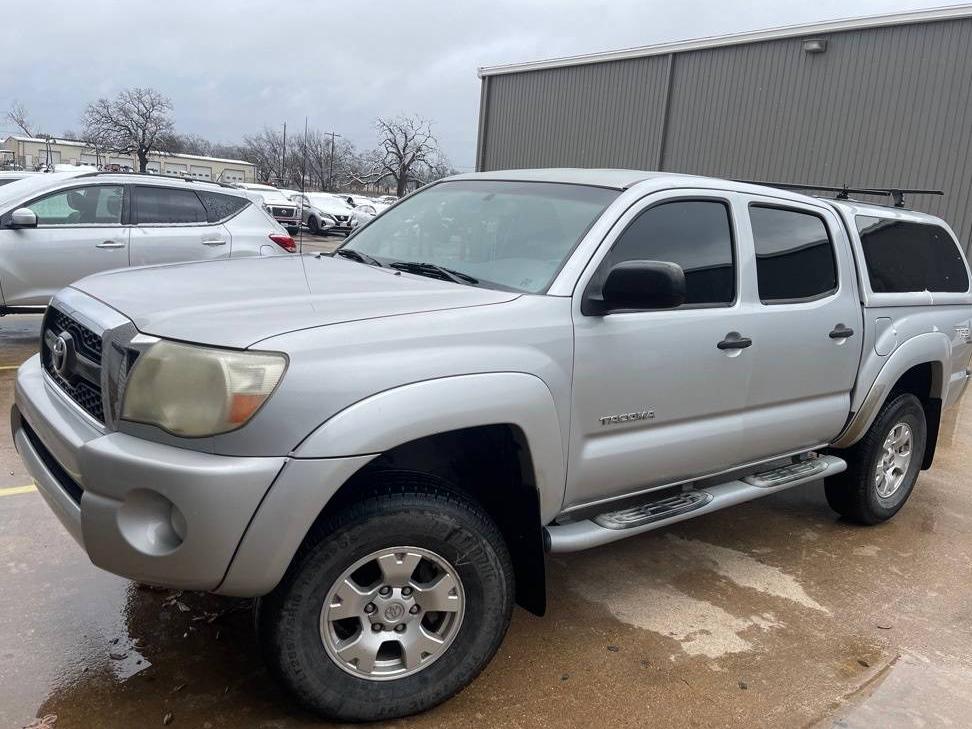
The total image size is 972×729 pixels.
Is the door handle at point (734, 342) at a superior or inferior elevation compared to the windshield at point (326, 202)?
inferior

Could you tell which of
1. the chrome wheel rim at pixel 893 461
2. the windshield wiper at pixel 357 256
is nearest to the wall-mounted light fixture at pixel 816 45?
the chrome wheel rim at pixel 893 461

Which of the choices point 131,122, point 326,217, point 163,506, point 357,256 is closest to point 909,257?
point 357,256

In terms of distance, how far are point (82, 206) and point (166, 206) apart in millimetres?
769

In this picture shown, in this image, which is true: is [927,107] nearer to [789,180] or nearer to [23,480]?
[789,180]

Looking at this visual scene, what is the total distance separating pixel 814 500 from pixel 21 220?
7003 mm

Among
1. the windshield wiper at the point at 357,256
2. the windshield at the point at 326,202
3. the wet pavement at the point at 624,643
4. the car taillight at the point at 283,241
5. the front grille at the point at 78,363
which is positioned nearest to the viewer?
the front grille at the point at 78,363

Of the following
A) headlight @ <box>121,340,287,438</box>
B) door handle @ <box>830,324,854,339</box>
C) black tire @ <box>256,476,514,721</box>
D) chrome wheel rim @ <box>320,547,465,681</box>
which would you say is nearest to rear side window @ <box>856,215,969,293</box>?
door handle @ <box>830,324,854,339</box>

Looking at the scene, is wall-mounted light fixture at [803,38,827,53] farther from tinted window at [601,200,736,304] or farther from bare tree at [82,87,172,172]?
bare tree at [82,87,172,172]

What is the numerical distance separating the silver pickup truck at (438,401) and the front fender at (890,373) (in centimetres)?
12

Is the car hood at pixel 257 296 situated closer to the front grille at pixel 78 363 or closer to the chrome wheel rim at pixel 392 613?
the front grille at pixel 78 363

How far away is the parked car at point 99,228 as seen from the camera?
745cm

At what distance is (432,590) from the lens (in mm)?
2586

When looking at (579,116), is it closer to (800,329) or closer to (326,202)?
(326,202)

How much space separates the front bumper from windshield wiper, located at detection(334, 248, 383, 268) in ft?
4.80
